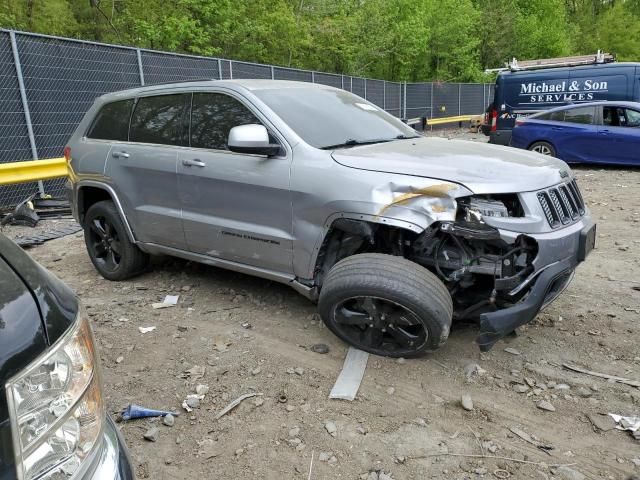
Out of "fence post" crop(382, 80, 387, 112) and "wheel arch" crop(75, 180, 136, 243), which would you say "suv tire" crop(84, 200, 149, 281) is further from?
→ "fence post" crop(382, 80, 387, 112)

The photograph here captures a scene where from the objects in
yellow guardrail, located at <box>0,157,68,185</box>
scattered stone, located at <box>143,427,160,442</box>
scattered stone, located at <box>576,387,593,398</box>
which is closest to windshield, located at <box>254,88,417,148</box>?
Result: scattered stone, located at <box>143,427,160,442</box>

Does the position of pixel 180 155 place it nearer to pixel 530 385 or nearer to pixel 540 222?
pixel 540 222

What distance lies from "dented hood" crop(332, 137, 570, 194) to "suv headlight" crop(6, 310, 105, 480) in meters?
2.22

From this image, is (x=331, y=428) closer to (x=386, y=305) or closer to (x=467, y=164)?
(x=386, y=305)

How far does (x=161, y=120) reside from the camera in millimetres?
4426

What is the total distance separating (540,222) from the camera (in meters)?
3.01

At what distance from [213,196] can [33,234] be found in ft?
13.6

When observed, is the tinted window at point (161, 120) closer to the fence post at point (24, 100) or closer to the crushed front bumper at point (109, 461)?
the crushed front bumper at point (109, 461)

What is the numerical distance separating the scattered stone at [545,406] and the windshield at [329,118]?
2088mm

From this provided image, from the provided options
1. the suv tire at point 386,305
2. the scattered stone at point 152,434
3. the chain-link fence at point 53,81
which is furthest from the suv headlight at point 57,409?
the chain-link fence at point 53,81

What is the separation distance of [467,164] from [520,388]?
138 centimetres

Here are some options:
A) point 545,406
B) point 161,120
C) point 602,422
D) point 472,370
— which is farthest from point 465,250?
point 161,120

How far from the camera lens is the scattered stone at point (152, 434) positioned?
2.74 meters

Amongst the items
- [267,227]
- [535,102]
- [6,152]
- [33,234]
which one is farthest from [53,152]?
[535,102]
